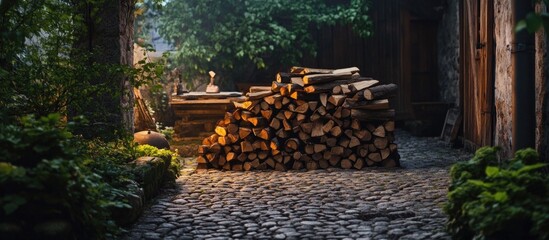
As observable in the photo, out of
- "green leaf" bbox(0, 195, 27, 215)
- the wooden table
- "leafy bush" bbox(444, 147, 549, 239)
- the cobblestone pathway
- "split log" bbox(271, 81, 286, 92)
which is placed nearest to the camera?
"green leaf" bbox(0, 195, 27, 215)

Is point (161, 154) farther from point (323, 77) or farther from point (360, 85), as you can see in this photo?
point (360, 85)

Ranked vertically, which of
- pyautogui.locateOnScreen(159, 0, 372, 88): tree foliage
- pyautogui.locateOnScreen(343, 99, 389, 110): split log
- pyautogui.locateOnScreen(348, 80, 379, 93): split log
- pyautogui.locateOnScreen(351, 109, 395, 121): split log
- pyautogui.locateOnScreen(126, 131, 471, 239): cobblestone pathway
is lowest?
pyautogui.locateOnScreen(126, 131, 471, 239): cobblestone pathway

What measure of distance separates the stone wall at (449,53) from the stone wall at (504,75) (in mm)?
4327

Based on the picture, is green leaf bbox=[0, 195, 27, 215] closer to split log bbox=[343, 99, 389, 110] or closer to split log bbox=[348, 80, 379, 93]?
split log bbox=[343, 99, 389, 110]

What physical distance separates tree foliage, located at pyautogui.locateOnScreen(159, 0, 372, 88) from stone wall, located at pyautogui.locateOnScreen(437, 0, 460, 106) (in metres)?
1.46

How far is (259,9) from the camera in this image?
15.3 m

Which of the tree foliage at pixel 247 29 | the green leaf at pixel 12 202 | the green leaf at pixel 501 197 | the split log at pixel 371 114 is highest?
the tree foliage at pixel 247 29

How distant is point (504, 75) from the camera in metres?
7.96

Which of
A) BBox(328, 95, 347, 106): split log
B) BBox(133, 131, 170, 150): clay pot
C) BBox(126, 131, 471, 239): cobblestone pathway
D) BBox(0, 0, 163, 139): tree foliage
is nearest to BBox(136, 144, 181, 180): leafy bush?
BBox(126, 131, 471, 239): cobblestone pathway

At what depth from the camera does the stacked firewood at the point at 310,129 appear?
9336 millimetres

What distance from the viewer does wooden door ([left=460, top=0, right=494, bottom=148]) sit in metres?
9.88

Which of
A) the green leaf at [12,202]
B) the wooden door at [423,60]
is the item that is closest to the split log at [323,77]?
the wooden door at [423,60]

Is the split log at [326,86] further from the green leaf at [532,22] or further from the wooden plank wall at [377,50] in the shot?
the green leaf at [532,22]

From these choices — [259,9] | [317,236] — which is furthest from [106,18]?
[259,9]
